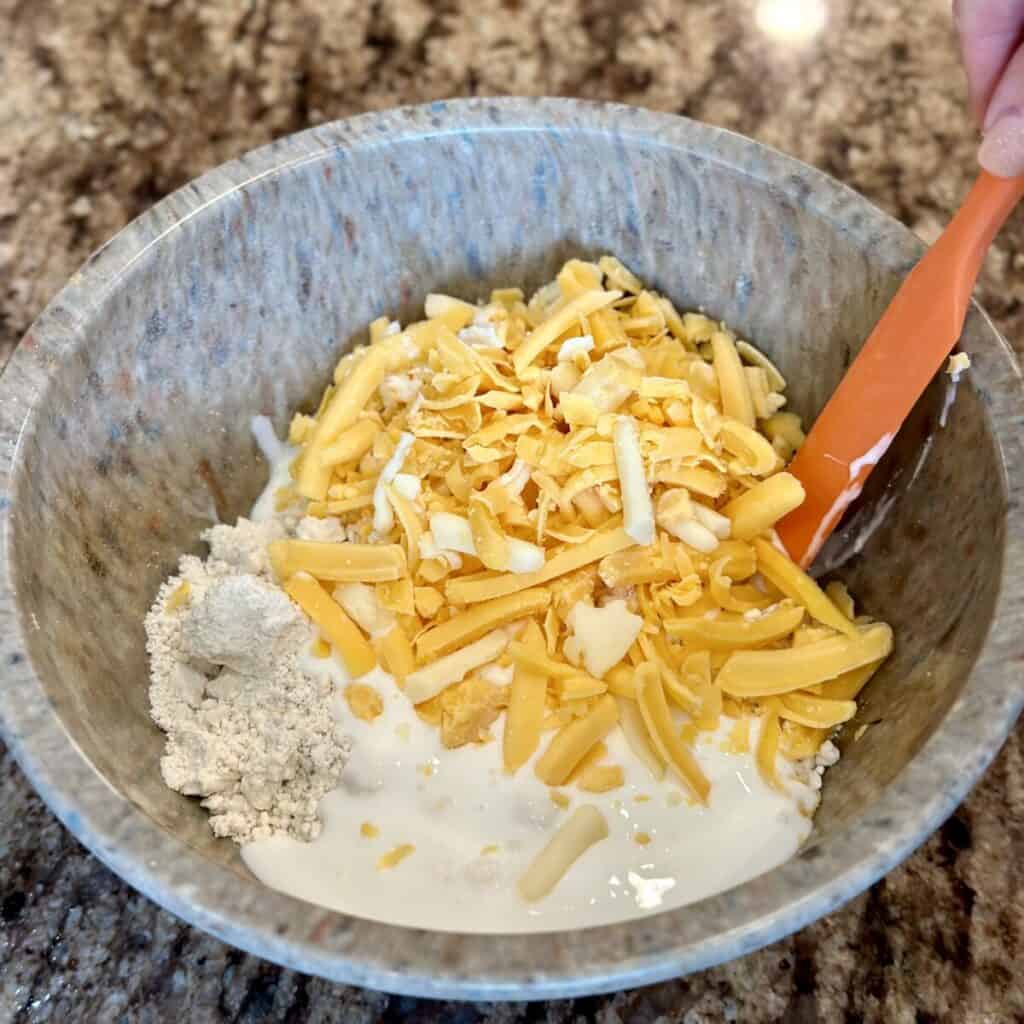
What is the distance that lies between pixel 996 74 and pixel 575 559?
1.63 ft

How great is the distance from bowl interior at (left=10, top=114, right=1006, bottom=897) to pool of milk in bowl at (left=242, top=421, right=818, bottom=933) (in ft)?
0.18

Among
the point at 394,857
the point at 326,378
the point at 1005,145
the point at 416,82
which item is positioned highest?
the point at 1005,145

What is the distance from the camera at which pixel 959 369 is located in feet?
2.63

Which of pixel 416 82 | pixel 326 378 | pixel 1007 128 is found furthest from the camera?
pixel 416 82

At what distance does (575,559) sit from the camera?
83 centimetres

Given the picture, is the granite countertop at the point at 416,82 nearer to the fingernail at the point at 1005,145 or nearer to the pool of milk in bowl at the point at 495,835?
the pool of milk in bowl at the point at 495,835

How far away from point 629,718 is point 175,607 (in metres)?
0.38

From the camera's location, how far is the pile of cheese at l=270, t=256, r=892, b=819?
80 cm

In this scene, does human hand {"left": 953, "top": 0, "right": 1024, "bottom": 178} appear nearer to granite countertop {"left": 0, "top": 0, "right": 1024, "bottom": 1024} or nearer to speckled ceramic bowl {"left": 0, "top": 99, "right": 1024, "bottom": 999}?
speckled ceramic bowl {"left": 0, "top": 99, "right": 1024, "bottom": 999}

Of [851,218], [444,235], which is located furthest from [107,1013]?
[851,218]

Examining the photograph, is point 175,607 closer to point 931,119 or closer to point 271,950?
point 271,950

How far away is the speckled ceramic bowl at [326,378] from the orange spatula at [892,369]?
0.03m

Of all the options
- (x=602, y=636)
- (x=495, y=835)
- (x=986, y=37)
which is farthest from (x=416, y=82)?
(x=495, y=835)

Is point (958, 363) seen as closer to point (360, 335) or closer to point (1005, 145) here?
point (1005, 145)
